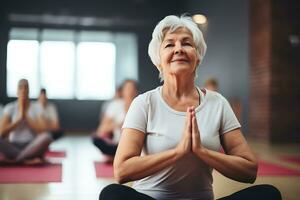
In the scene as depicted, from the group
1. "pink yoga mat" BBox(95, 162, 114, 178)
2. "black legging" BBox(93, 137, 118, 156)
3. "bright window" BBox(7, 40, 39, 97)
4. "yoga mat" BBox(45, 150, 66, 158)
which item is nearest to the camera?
"pink yoga mat" BBox(95, 162, 114, 178)

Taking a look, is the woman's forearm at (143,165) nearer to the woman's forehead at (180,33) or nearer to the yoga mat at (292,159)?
the woman's forehead at (180,33)

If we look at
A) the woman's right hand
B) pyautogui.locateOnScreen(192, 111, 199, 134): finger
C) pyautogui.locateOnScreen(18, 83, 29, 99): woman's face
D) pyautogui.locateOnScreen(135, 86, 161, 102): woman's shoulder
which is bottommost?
pyautogui.locateOnScreen(18, 83, 29, 99): woman's face

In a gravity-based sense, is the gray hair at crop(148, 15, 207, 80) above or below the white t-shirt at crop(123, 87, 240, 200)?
above

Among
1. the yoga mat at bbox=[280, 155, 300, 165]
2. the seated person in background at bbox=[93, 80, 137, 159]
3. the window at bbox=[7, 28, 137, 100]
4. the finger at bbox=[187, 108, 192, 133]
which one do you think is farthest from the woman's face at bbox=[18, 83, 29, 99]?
the window at bbox=[7, 28, 137, 100]

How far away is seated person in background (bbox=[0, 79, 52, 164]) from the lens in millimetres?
3908

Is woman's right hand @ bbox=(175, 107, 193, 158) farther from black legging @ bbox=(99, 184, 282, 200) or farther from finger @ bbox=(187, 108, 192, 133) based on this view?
black legging @ bbox=(99, 184, 282, 200)

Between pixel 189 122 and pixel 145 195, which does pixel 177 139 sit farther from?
pixel 145 195

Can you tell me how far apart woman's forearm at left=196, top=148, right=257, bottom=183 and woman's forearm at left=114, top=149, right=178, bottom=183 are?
95 millimetres

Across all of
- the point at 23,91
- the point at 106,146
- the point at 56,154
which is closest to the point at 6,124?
the point at 23,91

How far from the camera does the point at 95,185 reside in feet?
9.52

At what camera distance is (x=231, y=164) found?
4.50 feet

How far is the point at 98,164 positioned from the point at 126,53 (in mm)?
7659

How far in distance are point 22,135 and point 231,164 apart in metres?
3.13

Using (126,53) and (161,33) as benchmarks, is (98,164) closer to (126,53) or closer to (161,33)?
(161,33)
